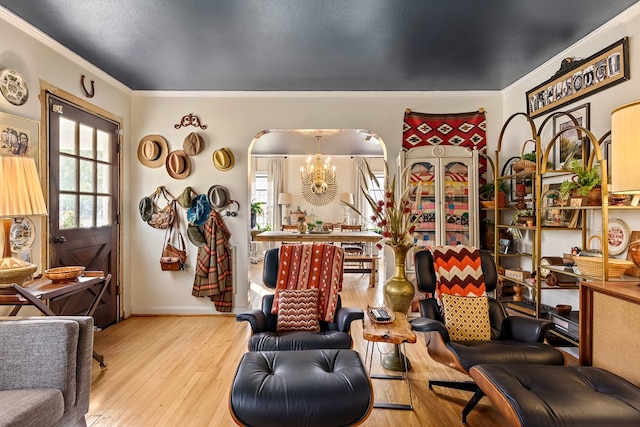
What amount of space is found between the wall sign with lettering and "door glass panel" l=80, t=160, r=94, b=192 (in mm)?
4301

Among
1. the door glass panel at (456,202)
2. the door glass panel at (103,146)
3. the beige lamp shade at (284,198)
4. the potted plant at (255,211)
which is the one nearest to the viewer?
the door glass panel at (103,146)

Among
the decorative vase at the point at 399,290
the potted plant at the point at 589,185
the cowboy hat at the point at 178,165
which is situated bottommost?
the decorative vase at the point at 399,290

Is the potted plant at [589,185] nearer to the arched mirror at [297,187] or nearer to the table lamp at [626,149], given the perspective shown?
the table lamp at [626,149]

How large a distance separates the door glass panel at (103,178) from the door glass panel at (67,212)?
1.30ft

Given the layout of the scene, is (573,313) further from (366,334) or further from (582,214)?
(366,334)

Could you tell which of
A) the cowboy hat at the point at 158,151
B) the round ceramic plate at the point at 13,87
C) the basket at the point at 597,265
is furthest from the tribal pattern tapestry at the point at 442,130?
the round ceramic plate at the point at 13,87

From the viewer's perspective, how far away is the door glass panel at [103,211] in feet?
11.6

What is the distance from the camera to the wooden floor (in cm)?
206

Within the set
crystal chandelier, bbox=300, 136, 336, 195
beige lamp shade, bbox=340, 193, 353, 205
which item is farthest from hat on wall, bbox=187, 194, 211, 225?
beige lamp shade, bbox=340, 193, 353, 205

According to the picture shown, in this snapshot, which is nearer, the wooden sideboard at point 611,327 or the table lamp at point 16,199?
the wooden sideboard at point 611,327

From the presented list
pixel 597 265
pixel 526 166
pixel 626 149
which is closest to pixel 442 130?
pixel 526 166

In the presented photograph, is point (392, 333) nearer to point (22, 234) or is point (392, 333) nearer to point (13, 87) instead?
point (22, 234)

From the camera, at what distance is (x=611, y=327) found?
179cm

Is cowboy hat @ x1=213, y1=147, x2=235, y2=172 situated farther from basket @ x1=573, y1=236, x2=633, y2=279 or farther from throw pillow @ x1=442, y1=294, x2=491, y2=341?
basket @ x1=573, y1=236, x2=633, y2=279
